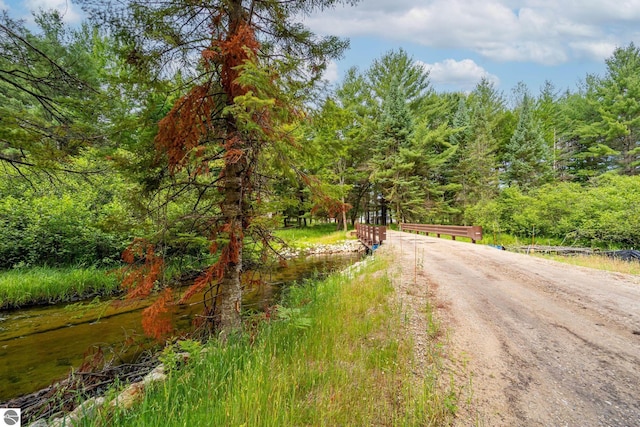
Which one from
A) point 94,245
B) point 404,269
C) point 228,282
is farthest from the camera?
point 94,245

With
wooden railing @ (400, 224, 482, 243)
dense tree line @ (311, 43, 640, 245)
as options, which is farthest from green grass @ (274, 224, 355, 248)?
wooden railing @ (400, 224, 482, 243)

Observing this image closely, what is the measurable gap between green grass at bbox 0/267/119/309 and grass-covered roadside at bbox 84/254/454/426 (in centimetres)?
625

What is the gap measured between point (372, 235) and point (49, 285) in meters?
13.3

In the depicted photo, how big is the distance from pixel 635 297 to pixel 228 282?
7175 mm

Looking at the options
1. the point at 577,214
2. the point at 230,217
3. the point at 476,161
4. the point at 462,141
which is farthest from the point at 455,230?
the point at 462,141

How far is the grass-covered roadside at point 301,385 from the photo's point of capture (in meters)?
2.13

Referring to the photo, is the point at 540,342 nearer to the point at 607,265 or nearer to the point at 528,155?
the point at 607,265

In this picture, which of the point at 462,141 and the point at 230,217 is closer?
the point at 230,217

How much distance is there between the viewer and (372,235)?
1577 cm

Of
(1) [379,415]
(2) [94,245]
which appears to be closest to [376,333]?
(1) [379,415]

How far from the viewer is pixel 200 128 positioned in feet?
13.3

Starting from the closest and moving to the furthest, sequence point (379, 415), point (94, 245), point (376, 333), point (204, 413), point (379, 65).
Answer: point (204, 413) < point (379, 415) < point (376, 333) < point (94, 245) < point (379, 65)

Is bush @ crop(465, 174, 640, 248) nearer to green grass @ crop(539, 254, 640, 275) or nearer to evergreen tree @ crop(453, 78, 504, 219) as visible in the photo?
green grass @ crop(539, 254, 640, 275)

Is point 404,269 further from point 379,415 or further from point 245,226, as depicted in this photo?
point 379,415
